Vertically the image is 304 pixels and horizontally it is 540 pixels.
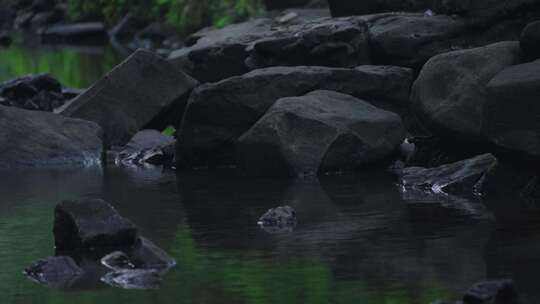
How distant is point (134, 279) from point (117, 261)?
63 centimetres

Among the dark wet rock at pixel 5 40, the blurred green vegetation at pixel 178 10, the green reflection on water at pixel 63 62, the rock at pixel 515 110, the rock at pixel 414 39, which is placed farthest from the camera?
the dark wet rock at pixel 5 40

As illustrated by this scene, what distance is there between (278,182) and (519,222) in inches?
139

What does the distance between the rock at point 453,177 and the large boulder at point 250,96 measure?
2192 millimetres

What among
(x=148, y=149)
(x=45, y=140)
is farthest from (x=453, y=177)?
(x=45, y=140)

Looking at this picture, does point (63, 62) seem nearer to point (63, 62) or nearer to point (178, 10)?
point (63, 62)

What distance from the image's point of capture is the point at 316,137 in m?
15.9

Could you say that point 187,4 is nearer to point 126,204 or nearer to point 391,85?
point 391,85

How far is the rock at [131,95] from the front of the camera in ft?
64.3

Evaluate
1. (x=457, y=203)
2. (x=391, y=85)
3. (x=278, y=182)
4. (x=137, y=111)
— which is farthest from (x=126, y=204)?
(x=137, y=111)

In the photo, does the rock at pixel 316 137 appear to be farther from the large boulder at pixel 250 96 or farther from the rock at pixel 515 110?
the rock at pixel 515 110

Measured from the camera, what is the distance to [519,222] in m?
12.6

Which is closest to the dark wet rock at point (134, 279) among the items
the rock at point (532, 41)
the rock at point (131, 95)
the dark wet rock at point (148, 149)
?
the rock at point (532, 41)

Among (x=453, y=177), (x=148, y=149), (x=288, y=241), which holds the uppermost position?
(x=288, y=241)

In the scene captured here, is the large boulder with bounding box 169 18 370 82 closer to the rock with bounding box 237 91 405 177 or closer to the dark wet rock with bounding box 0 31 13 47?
the rock with bounding box 237 91 405 177
